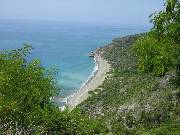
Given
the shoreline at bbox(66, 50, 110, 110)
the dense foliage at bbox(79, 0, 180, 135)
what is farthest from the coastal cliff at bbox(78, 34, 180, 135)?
the shoreline at bbox(66, 50, 110, 110)

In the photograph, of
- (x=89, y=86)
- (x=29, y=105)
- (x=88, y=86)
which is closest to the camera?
(x=29, y=105)

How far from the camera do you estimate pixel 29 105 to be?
83.5 ft

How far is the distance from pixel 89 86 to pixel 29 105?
2409 inches

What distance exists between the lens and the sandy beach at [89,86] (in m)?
73.2

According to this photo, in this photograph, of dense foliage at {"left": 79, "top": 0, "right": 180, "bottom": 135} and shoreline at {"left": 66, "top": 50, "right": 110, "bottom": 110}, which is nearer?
dense foliage at {"left": 79, "top": 0, "right": 180, "bottom": 135}

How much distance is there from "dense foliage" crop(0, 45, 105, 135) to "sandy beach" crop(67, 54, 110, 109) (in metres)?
39.4

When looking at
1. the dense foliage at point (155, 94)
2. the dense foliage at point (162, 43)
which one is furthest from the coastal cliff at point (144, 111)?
the dense foliage at point (162, 43)

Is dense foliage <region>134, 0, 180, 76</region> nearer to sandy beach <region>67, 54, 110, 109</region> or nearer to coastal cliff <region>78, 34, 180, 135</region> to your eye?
coastal cliff <region>78, 34, 180, 135</region>

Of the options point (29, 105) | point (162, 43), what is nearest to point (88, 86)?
point (162, 43)

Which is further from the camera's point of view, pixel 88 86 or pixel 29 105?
pixel 88 86

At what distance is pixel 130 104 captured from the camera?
155ft

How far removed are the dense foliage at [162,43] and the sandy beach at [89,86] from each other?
34.2 meters

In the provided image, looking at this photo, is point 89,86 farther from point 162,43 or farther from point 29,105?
point 29,105

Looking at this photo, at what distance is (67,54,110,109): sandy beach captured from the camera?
73.2 m
